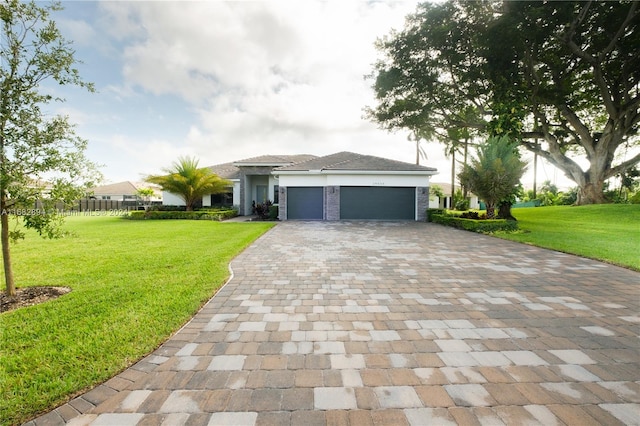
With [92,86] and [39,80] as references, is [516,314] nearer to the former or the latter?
[92,86]

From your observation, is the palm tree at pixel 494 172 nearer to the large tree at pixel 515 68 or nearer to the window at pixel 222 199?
the large tree at pixel 515 68

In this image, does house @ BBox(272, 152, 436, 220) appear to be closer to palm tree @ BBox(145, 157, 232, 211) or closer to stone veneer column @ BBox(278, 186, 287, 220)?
stone veneer column @ BBox(278, 186, 287, 220)

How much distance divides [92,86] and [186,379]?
16.2ft

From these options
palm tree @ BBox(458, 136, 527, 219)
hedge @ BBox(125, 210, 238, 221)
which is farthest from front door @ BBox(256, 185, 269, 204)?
palm tree @ BBox(458, 136, 527, 219)

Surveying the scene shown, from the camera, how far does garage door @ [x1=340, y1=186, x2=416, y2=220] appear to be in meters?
18.0

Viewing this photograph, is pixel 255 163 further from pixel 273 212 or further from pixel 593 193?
pixel 593 193

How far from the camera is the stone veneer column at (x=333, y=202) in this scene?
1805cm

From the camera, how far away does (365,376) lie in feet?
8.08

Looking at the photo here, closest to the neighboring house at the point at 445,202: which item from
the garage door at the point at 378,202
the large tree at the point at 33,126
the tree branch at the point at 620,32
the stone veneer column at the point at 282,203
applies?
the garage door at the point at 378,202

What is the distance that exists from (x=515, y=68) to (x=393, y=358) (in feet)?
61.4

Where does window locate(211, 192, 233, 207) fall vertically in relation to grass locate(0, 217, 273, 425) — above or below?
above

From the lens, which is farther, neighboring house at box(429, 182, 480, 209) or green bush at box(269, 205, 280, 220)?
neighboring house at box(429, 182, 480, 209)

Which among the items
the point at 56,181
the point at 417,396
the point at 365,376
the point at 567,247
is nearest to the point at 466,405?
the point at 417,396

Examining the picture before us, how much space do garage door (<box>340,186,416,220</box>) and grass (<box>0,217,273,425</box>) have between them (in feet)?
37.8
